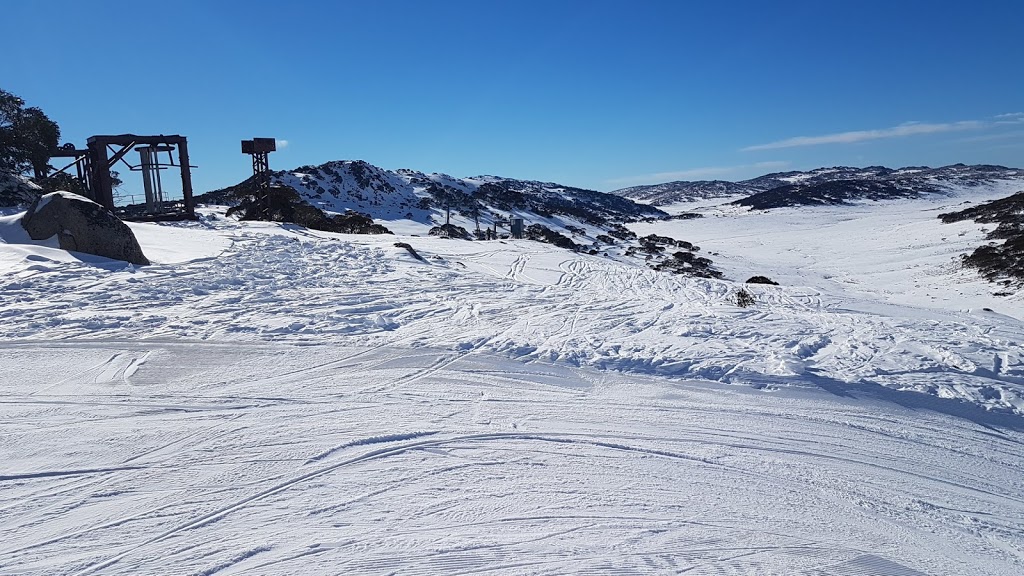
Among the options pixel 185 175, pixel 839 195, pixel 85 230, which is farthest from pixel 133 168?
pixel 839 195

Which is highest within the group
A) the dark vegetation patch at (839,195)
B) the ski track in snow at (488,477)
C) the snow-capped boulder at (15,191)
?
the dark vegetation patch at (839,195)

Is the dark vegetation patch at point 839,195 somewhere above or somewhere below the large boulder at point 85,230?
above

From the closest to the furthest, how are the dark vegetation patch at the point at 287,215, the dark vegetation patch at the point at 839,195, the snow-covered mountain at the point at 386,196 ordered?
the dark vegetation patch at the point at 287,215 < the snow-covered mountain at the point at 386,196 < the dark vegetation patch at the point at 839,195

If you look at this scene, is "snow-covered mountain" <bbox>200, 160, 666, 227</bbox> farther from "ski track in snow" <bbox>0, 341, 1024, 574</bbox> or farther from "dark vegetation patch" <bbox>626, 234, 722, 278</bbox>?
"ski track in snow" <bbox>0, 341, 1024, 574</bbox>

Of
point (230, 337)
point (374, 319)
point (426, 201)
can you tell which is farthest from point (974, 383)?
point (426, 201)

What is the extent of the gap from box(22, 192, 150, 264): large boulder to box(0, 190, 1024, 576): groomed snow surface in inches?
40.3

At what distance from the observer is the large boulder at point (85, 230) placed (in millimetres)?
10422

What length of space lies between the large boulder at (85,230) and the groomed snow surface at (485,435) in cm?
102

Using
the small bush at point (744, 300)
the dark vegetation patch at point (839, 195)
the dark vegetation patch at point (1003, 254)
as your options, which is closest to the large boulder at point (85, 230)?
the small bush at point (744, 300)

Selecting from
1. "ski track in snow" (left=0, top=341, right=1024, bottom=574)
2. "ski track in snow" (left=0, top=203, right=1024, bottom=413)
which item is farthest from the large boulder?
"ski track in snow" (left=0, top=341, right=1024, bottom=574)

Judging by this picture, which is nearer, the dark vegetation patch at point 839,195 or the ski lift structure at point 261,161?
the ski lift structure at point 261,161

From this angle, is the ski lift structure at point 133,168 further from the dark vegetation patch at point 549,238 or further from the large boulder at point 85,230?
the dark vegetation patch at point 549,238

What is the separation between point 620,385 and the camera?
5719 millimetres

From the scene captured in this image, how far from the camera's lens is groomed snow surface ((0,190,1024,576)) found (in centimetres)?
317
